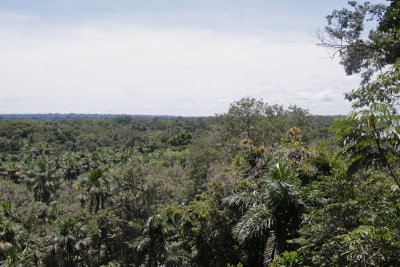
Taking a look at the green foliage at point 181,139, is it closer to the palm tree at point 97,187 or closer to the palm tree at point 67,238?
the palm tree at point 97,187

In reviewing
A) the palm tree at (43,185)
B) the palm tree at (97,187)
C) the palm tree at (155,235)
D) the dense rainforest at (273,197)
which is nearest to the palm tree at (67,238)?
the dense rainforest at (273,197)

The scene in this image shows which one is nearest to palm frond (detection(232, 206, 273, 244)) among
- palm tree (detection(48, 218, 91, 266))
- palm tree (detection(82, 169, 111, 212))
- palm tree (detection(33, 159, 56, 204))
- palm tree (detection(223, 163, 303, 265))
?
palm tree (detection(223, 163, 303, 265))

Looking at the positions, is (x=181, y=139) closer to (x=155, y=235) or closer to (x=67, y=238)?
(x=67, y=238)

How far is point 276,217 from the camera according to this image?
7.62 m

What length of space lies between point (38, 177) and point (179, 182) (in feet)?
59.9

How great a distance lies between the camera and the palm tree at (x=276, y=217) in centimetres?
733

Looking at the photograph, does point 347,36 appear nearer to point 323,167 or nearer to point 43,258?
point 323,167

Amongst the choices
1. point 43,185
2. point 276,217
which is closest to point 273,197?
point 276,217

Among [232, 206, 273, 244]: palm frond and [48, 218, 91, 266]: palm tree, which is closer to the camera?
[232, 206, 273, 244]: palm frond

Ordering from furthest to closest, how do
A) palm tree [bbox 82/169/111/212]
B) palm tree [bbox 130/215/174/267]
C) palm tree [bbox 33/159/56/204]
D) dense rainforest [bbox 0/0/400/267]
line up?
palm tree [bbox 33/159/56/204], palm tree [bbox 82/169/111/212], palm tree [bbox 130/215/174/267], dense rainforest [bbox 0/0/400/267]

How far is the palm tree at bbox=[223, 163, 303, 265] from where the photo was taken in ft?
24.0

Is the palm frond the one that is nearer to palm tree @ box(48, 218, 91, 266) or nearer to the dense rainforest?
the dense rainforest

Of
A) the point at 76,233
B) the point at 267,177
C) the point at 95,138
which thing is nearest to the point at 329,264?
the point at 267,177

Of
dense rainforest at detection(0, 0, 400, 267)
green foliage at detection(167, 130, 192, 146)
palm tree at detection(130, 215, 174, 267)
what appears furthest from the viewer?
green foliage at detection(167, 130, 192, 146)
